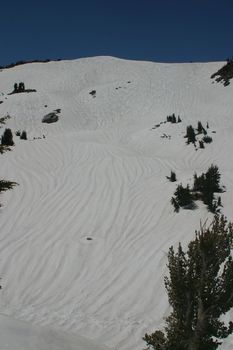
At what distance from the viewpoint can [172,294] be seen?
624 centimetres

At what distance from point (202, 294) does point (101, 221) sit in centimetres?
734

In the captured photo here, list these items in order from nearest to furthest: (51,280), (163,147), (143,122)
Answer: (51,280)
(163,147)
(143,122)

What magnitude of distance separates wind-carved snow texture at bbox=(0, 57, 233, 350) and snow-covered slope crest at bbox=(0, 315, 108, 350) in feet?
4.36

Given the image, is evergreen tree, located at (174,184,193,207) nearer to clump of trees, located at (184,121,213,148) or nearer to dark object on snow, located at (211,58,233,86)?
clump of trees, located at (184,121,213,148)

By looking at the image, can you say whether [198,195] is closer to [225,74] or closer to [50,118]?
[50,118]

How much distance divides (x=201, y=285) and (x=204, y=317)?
0.43 m

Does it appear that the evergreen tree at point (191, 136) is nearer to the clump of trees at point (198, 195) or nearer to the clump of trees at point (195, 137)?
the clump of trees at point (195, 137)

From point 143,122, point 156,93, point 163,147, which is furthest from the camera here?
point 156,93

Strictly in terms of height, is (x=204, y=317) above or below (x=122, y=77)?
below

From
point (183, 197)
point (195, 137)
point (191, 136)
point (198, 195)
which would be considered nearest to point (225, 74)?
point (195, 137)

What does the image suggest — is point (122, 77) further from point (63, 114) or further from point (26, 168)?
point (26, 168)

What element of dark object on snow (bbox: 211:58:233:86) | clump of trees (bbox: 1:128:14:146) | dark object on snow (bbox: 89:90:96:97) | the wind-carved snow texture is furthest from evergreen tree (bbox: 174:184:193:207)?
dark object on snow (bbox: 89:90:96:97)

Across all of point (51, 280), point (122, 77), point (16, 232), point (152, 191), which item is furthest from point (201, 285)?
point (122, 77)

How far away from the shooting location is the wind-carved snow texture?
8.98 m
